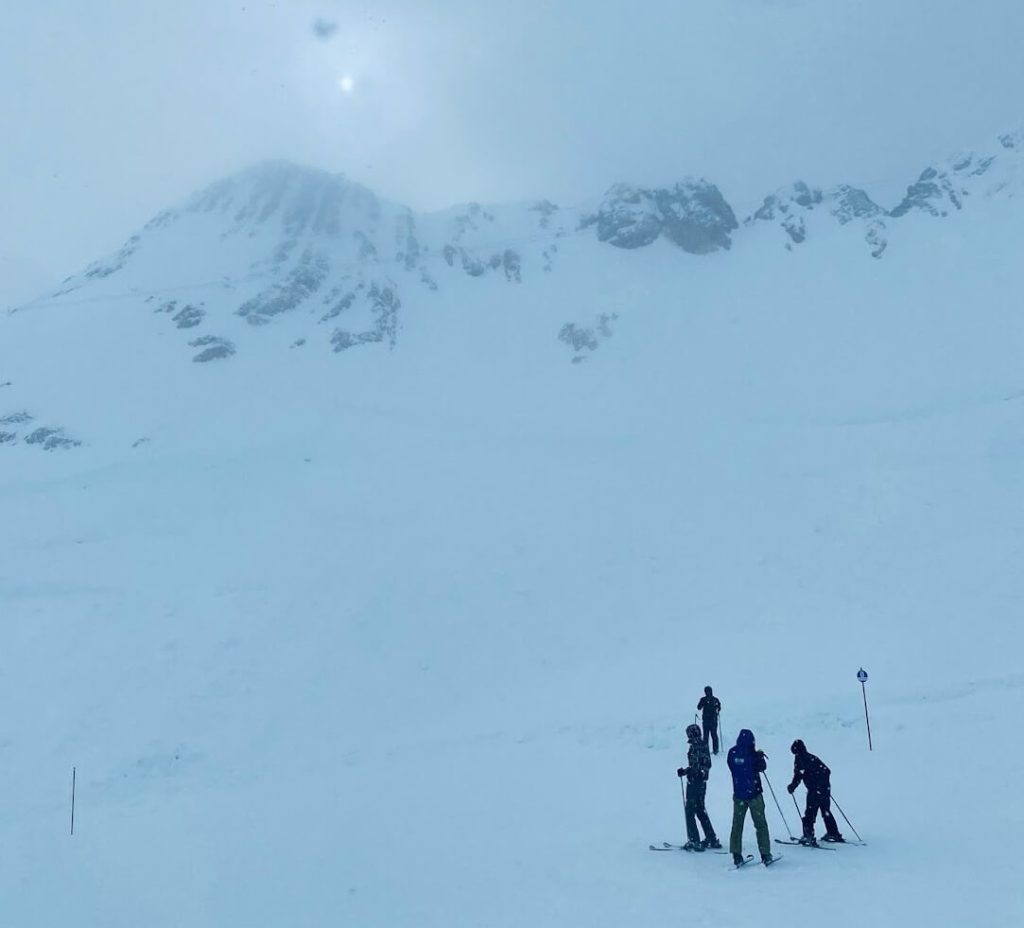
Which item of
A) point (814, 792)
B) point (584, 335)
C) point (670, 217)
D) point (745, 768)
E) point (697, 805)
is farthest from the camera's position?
point (670, 217)

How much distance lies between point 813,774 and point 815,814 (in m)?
0.52

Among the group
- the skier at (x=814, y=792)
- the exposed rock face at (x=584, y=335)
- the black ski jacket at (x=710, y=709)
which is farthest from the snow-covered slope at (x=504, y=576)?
the black ski jacket at (x=710, y=709)

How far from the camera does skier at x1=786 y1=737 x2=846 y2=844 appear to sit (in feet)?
35.3

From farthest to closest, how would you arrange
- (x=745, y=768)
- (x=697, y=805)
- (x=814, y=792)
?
1. (x=697, y=805)
2. (x=814, y=792)
3. (x=745, y=768)

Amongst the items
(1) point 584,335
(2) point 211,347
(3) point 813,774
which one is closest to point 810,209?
(1) point 584,335

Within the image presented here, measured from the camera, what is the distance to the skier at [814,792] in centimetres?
1077

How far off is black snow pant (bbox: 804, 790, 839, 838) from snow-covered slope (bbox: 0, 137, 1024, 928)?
72 cm

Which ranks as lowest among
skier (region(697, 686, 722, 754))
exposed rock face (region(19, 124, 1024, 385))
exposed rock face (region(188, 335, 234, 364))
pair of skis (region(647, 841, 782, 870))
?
pair of skis (region(647, 841, 782, 870))

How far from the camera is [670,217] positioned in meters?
86.8

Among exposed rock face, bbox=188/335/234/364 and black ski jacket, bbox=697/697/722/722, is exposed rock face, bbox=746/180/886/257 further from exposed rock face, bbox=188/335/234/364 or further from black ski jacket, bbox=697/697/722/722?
black ski jacket, bbox=697/697/722/722

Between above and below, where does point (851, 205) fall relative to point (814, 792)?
above

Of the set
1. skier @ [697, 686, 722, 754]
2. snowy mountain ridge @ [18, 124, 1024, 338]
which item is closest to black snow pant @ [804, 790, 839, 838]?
A: skier @ [697, 686, 722, 754]

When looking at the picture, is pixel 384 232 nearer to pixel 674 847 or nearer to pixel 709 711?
pixel 709 711

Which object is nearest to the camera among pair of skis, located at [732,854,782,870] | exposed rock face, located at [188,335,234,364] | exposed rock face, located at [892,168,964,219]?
pair of skis, located at [732,854,782,870]
